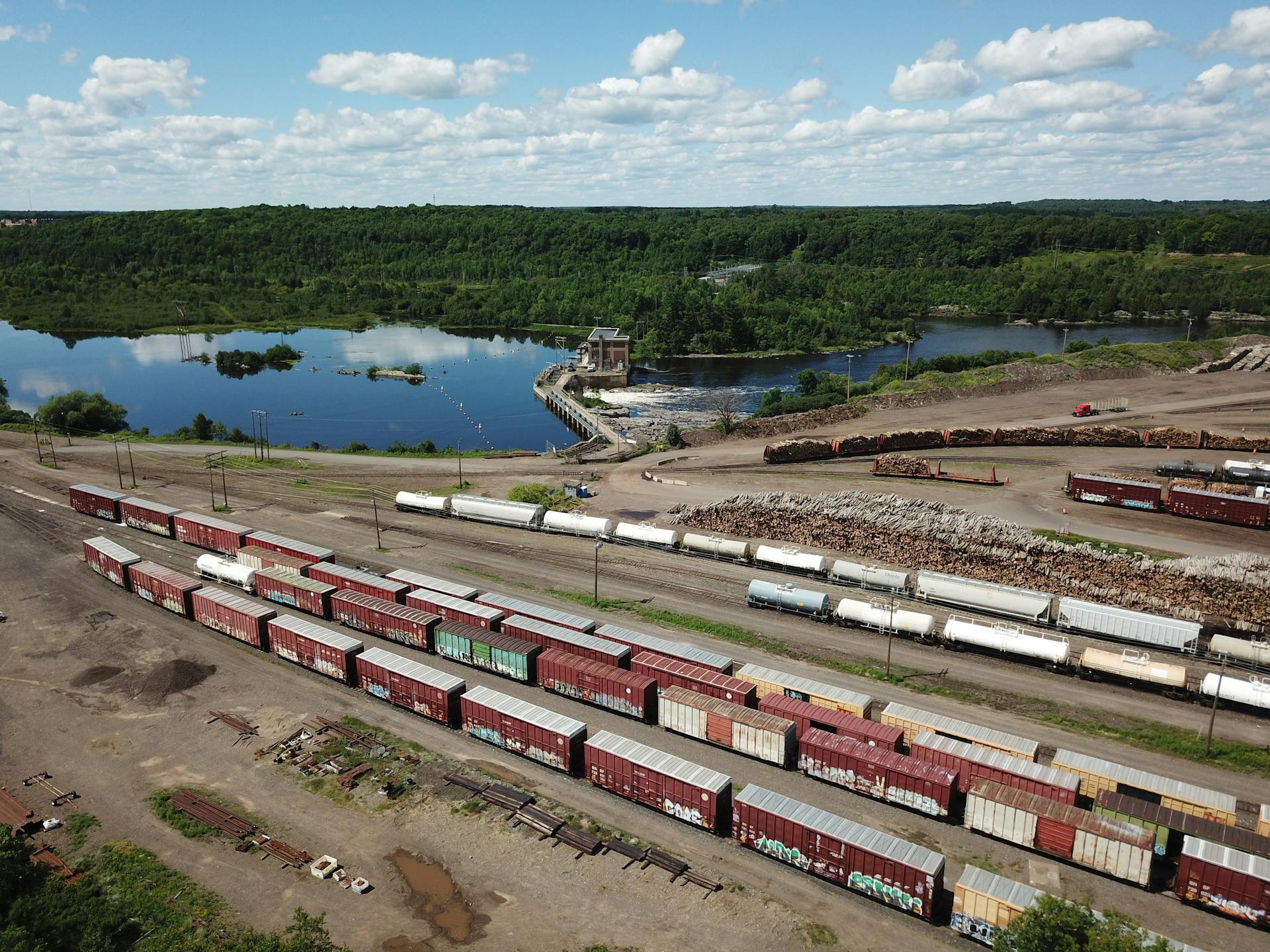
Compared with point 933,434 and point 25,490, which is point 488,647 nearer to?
point 933,434

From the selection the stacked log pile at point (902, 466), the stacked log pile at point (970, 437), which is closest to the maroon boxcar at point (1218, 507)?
the stacked log pile at point (902, 466)

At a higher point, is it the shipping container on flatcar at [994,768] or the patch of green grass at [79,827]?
the shipping container on flatcar at [994,768]

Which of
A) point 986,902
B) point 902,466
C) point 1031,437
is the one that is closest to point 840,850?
point 986,902

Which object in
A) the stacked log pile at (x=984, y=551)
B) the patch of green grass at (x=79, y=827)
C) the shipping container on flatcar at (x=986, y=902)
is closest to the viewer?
the shipping container on flatcar at (x=986, y=902)

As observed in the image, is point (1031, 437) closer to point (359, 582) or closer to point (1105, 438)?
point (1105, 438)

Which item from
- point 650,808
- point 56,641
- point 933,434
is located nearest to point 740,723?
point 650,808

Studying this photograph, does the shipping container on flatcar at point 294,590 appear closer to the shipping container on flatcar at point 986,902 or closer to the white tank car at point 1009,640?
the white tank car at point 1009,640
